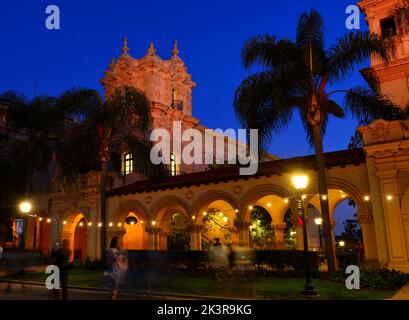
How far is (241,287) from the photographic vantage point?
13625 millimetres

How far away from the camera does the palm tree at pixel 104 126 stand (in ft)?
75.0

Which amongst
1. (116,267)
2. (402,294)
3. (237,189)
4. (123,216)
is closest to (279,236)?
(237,189)

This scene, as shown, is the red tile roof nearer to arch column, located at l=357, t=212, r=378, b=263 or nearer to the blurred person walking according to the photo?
arch column, located at l=357, t=212, r=378, b=263

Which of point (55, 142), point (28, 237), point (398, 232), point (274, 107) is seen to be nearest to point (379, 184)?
point (398, 232)

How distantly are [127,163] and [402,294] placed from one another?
23.5 meters

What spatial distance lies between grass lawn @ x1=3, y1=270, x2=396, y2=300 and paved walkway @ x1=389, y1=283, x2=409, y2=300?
21 cm

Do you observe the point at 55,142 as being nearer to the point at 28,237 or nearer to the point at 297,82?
the point at 28,237

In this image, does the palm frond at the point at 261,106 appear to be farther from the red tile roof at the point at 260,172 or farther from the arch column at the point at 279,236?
the arch column at the point at 279,236

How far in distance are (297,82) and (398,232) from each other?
7507mm

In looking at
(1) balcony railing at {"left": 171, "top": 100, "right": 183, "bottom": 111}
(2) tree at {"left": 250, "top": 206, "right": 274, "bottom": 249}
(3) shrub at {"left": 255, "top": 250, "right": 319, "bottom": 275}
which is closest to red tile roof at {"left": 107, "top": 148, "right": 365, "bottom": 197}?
(3) shrub at {"left": 255, "top": 250, "right": 319, "bottom": 275}

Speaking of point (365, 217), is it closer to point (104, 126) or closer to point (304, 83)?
point (304, 83)

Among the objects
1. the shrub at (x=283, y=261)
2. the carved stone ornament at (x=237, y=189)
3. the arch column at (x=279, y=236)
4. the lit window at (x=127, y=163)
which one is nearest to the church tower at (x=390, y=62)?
the arch column at (x=279, y=236)

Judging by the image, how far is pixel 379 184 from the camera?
1669cm
